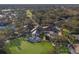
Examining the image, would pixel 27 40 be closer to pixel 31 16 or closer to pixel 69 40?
pixel 31 16

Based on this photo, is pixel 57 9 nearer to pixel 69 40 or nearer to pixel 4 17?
pixel 69 40

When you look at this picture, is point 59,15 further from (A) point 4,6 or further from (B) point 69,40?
(A) point 4,6
